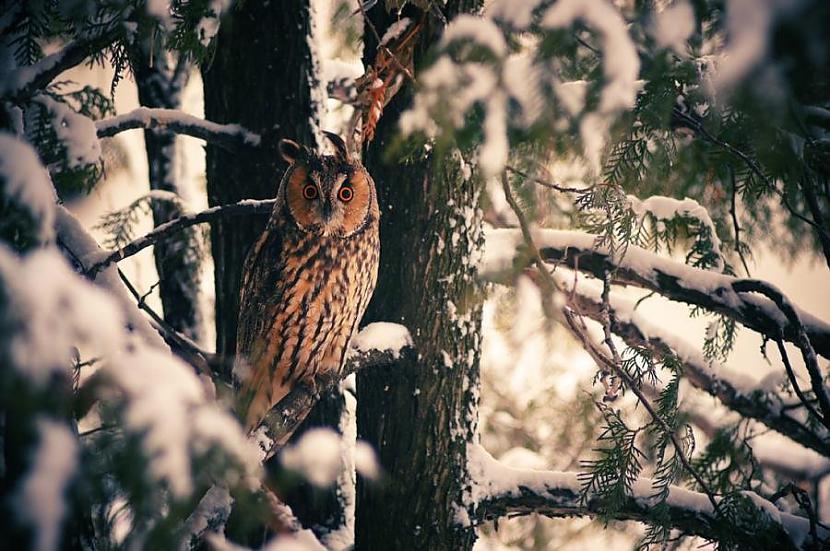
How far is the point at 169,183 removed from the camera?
3857mm

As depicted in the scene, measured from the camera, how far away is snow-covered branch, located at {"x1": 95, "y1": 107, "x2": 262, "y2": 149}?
7.96ft

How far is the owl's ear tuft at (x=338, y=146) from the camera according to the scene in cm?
212

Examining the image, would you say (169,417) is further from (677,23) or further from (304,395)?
(304,395)

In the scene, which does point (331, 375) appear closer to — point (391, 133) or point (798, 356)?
point (391, 133)

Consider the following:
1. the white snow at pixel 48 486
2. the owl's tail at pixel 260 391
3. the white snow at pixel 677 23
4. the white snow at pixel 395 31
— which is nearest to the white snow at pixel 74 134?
the owl's tail at pixel 260 391

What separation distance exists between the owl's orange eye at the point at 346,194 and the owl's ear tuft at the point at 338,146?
4.2 inches

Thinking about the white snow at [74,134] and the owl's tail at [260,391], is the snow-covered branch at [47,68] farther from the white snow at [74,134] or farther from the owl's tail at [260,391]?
the owl's tail at [260,391]

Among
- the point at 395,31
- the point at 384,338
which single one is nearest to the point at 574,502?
the point at 384,338

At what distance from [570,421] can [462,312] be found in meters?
2.91

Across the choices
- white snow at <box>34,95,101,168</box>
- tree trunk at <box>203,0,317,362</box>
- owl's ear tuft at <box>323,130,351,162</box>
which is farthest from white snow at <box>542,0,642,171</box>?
tree trunk at <box>203,0,317,362</box>

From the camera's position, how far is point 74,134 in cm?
208

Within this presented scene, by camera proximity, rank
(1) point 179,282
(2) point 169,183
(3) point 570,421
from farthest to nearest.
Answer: (3) point 570,421, (2) point 169,183, (1) point 179,282

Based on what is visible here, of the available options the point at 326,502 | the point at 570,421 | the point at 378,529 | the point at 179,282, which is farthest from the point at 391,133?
the point at 570,421

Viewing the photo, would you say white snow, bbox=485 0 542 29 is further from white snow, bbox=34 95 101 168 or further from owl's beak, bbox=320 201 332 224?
white snow, bbox=34 95 101 168
